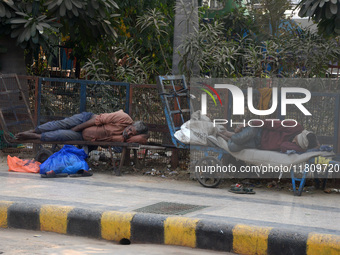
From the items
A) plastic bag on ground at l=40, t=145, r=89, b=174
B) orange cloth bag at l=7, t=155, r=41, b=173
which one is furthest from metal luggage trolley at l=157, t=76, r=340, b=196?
orange cloth bag at l=7, t=155, r=41, b=173

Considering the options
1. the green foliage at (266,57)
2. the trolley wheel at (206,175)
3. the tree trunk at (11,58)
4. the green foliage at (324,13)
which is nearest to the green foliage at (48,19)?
the tree trunk at (11,58)

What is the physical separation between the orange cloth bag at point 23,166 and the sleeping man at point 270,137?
2.71 m

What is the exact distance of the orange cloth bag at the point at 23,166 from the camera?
26.1ft

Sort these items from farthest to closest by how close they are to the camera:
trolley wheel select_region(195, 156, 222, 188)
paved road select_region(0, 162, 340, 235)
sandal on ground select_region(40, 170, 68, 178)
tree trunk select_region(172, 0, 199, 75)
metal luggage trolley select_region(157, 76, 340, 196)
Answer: tree trunk select_region(172, 0, 199, 75) → sandal on ground select_region(40, 170, 68, 178) → trolley wheel select_region(195, 156, 222, 188) → metal luggage trolley select_region(157, 76, 340, 196) → paved road select_region(0, 162, 340, 235)

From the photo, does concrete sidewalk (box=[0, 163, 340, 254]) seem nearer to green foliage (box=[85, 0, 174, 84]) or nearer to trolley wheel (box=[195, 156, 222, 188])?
trolley wheel (box=[195, 156, 222, 188])

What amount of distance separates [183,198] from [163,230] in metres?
1.34

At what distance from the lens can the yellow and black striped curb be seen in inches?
187

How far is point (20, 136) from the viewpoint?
8.28m

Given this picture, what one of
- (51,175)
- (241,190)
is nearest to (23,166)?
(51,175)

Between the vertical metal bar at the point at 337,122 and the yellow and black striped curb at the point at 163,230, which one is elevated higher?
the vertical metal bar at the point at 337,122

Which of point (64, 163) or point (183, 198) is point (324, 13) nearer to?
point (183, 198)

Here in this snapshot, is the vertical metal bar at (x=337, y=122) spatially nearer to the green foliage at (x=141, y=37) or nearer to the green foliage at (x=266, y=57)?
the green foliage at (x=266, y=57)

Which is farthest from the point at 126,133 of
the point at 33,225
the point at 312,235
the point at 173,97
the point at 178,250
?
the point at 312,235

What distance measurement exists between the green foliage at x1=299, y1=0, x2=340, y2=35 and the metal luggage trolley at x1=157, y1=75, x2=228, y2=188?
2.03m
